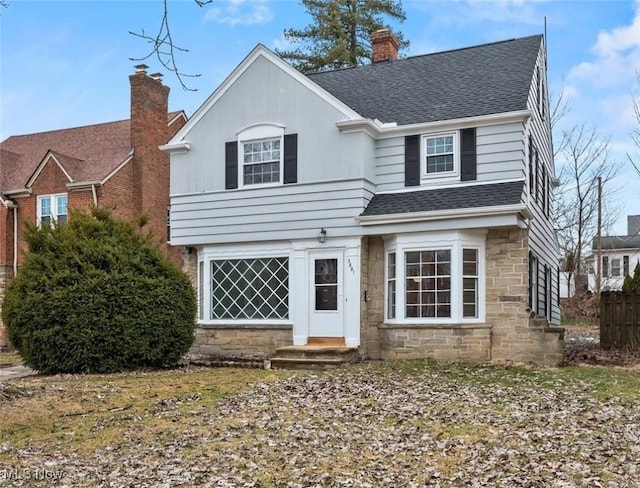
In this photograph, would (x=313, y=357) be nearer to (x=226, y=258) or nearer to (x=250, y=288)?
(x=250, y=288)

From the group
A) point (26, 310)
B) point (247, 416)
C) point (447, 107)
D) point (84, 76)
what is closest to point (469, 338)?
point (447, 107)

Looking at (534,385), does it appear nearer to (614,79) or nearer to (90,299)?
(90,299)

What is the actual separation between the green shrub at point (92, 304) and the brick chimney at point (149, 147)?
1004cm

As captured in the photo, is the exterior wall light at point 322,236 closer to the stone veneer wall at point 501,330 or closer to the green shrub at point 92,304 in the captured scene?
the stone veneer wall at point 501,330

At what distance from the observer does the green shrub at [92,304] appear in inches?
466

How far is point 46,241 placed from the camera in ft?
41.2

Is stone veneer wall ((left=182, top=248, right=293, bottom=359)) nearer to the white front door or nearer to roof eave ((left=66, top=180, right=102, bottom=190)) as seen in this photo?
the white front door

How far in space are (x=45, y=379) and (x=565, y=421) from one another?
26.9 feet

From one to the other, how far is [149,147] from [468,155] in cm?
1286

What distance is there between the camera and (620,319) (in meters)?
15.4

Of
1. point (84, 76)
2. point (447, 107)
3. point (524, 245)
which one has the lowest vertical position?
point (524, 245)

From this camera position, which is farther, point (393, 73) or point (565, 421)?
point (393, 73)

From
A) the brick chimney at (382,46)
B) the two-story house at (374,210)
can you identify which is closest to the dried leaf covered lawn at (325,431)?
the two-story house at (374,210)

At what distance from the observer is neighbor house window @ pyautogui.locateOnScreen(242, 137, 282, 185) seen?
50.4 feet
